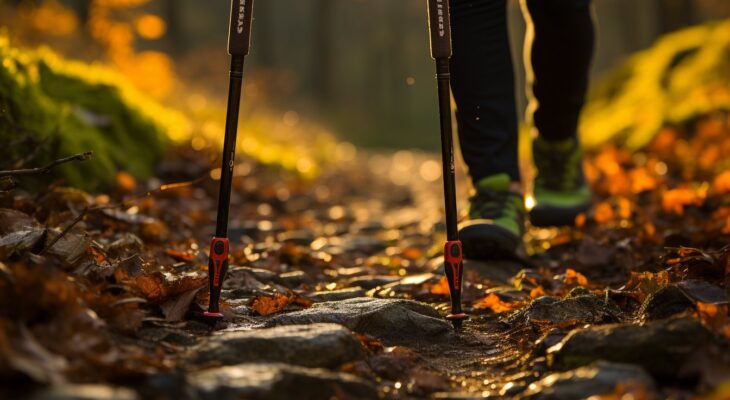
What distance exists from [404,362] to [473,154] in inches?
71.1

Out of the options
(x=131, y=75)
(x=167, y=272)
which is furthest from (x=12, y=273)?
(x=131, y=75)

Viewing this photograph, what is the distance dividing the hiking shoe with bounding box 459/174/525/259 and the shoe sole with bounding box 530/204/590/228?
1.63 ft

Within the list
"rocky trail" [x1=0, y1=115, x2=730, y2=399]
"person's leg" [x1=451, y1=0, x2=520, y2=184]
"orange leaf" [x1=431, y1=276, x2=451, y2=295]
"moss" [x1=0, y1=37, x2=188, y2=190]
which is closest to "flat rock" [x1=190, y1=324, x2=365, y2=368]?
"rocky trail" [x1=0, y1=115, x2=730, y2=399]

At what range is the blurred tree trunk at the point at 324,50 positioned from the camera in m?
32.3

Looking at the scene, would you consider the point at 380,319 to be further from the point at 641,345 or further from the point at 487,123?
the point at 487,123

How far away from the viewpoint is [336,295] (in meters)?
3.12

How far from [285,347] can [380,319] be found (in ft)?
1.84

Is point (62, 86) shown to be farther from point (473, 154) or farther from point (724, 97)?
point (724, 97)

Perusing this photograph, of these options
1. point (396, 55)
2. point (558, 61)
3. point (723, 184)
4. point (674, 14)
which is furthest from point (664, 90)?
point (396, 55)

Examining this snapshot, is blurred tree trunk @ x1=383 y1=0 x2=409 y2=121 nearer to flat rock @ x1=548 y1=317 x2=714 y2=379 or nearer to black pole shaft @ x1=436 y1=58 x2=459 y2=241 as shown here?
black pole shaft @ x1=436 y1=58 x2=459 y2=241

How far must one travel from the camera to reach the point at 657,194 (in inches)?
199

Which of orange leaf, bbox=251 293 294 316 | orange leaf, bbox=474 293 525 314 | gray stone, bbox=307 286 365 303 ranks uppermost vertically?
orange leaf, bbox=251 293 294 316

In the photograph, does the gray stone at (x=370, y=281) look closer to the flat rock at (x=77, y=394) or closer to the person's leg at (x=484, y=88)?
the person's leg at (x=484, y=88)

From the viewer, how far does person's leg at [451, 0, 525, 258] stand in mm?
3430
